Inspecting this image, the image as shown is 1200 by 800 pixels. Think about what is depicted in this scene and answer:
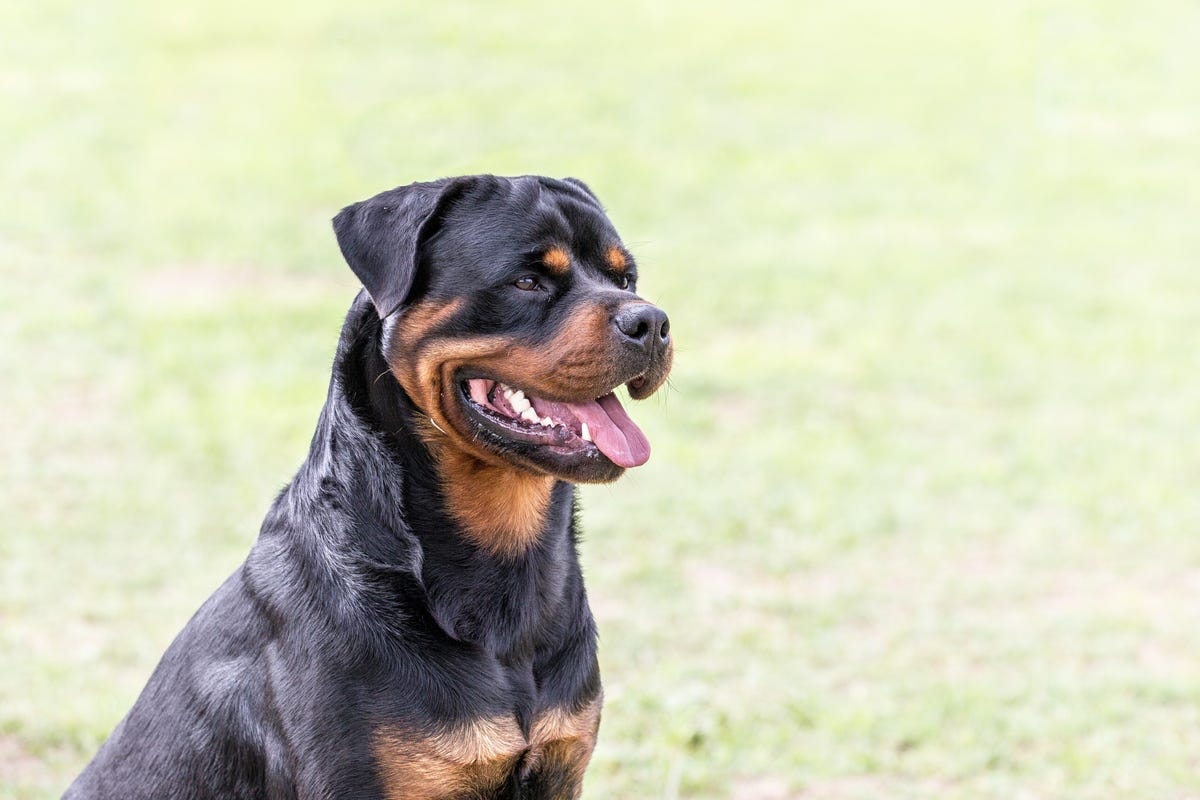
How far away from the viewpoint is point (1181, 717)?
20.7 feet

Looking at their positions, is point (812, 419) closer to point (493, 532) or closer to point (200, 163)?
point (493, 532)

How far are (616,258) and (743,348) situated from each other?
7460 mm

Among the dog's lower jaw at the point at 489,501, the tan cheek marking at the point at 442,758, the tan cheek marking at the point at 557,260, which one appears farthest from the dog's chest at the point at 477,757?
the tan cheek marking at the point at 557,260

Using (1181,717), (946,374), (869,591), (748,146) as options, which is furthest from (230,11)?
(1181,717)

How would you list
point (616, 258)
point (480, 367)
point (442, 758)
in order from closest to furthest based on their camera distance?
point (442, 758) < point (480, 367) < point (616, 258)

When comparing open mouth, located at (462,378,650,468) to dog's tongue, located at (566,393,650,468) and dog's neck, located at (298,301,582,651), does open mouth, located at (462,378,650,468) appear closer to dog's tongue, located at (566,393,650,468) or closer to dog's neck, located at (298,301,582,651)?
dog's tongue, located at (566,393,650,468)

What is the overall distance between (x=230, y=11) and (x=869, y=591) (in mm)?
16966

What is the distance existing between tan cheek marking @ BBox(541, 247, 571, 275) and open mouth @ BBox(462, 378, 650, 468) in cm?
34

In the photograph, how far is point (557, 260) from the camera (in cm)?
375

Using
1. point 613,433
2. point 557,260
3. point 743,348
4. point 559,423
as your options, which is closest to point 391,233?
point 557,260

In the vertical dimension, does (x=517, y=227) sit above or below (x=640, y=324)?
above

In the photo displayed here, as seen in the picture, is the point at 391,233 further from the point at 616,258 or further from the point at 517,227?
the point at 616,258

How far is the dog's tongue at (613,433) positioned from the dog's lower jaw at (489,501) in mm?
172

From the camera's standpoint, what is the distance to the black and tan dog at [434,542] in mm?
3443
